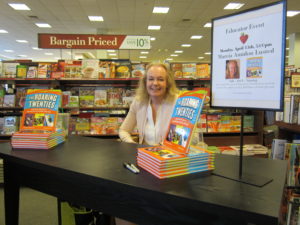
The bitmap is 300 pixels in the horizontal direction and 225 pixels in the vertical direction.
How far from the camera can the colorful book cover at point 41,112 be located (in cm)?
145

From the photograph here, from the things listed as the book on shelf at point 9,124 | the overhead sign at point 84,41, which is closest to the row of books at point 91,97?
the book on shelf at point 9,124

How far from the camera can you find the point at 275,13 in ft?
2.81

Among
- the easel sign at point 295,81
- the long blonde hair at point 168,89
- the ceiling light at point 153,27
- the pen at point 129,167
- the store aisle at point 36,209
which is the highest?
the ceiling light at point 153,27

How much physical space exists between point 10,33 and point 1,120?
8.37 m

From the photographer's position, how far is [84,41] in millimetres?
3936

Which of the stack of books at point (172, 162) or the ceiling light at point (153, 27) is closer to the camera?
the stack of books at point (172, 162)

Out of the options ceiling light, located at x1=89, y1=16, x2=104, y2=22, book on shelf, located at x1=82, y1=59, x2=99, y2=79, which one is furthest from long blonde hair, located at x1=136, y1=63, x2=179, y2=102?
ceiling light, located at x1=89, y1=16, x2=104, y2=22

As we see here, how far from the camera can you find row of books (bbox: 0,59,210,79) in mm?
3820

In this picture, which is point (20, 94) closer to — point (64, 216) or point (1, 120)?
point (1, 120)

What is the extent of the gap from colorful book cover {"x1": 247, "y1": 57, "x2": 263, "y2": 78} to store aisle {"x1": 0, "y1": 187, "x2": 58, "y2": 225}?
2.55 metres

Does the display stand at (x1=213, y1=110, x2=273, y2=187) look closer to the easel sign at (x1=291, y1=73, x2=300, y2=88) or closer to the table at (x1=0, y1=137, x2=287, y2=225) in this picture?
the table at (x1=0, y1=137, x2=287, y2=225)

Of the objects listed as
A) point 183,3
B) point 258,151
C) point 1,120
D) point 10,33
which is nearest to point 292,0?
point 183,3

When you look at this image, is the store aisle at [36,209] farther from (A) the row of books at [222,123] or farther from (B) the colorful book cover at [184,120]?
(A) the row of books at [222,123]

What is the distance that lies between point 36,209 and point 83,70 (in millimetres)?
2098
